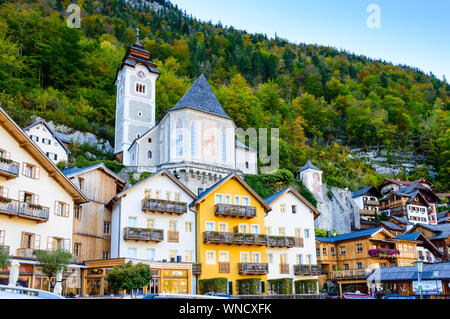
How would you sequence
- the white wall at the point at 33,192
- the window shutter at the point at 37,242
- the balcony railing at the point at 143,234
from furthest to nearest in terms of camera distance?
the balcony railing at the point at 143,234, the window shutter at the point at 37,242, the white wall at the point at 33,192

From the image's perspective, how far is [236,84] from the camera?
373 feet

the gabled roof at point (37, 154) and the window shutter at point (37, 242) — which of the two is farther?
the window shutter at point (37, 242)

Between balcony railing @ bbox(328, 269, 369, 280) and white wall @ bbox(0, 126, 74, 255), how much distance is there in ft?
98.4

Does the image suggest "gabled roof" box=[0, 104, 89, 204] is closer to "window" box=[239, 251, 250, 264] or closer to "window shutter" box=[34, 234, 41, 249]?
"window shutter" box=[34, 234, 41, 249]

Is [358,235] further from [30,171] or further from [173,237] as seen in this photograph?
[30,171]

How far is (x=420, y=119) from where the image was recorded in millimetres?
135250

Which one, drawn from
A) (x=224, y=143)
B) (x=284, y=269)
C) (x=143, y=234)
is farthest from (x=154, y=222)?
(x=224, y=143)

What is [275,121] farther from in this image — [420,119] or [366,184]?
[420,119]

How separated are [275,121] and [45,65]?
50.2m

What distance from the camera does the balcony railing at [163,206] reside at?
3941cm

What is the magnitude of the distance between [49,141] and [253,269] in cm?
3841

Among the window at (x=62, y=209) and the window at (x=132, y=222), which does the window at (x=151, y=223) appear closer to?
the window at (x=132, y=222)

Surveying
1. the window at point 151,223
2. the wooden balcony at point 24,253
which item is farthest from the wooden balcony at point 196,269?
the wooden balcony at point 24,253
